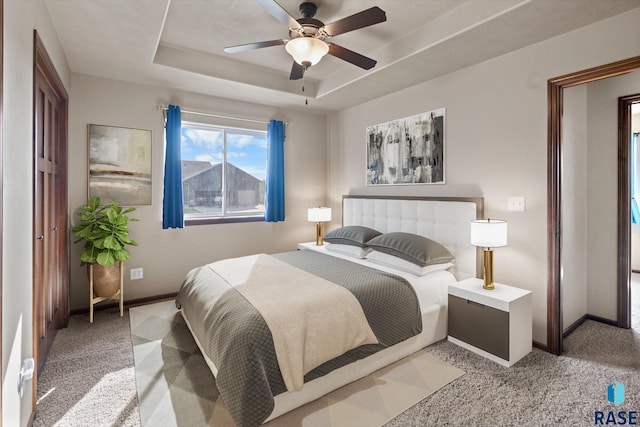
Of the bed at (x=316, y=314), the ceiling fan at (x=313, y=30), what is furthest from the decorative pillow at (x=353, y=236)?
the ceiling fan at (x=313, y=30)

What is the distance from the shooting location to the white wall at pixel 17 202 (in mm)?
1428

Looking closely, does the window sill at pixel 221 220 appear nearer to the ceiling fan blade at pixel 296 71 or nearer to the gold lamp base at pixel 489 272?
the ceiling fan blade at pixel 296 71

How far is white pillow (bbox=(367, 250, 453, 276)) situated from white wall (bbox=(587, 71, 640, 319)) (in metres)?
1.46

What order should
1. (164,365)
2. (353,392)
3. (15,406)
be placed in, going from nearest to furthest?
(15,406) < (353,392) < (164,365)

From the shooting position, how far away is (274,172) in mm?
4523

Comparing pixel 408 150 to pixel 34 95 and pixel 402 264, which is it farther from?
pixel 34 95

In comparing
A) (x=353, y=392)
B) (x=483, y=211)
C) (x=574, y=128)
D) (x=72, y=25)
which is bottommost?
(x=353, y=392)

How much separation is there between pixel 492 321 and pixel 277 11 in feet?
8.68

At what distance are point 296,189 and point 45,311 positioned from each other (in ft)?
10.4

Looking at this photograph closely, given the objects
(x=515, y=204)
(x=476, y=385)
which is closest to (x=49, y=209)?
(x=476, y=385)

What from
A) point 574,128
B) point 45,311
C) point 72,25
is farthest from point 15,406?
point 574,128

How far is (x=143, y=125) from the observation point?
369cm

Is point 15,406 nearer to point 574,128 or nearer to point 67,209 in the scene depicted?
point 67,209

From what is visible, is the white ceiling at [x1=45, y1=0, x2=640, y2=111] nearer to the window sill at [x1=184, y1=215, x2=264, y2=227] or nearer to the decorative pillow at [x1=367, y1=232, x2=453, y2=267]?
the window sill at [x1=184, y1=215, x2=264, y2=227]
